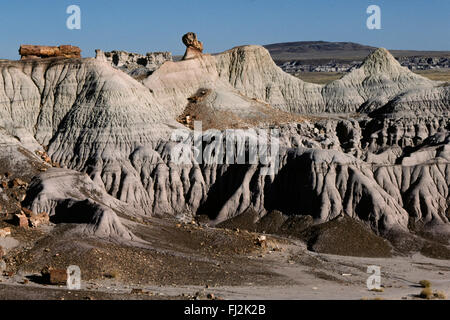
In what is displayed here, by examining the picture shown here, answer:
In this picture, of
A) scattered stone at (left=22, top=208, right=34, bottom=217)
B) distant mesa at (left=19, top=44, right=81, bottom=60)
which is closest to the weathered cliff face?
scattered stone at (left=22, top=208, right=34, bottom=217)

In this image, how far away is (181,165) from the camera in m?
77.1

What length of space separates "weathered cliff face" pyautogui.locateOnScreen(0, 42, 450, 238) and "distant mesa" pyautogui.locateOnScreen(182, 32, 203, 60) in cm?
446

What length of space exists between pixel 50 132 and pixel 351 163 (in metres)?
29.7

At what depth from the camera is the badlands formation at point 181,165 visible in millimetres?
67188

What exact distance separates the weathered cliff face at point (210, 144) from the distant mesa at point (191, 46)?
4462 mm

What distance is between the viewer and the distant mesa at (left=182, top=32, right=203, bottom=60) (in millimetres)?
108938

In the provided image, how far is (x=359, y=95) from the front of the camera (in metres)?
124

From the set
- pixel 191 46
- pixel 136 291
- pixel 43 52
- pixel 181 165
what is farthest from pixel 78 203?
pixel 191 46

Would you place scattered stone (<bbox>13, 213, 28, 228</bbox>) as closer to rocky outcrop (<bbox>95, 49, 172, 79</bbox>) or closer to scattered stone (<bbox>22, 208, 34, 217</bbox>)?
scattered stone (<bbox>22, 208, 34, 217</bbox>)

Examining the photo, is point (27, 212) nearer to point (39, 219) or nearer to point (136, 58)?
point (39, 219)

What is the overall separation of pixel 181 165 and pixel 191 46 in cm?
3630

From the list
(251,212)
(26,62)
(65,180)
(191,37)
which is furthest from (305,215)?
(191,37)

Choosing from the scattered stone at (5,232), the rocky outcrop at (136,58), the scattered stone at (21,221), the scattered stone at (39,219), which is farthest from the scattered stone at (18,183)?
the rocky outcrop at (136,58)
